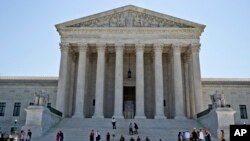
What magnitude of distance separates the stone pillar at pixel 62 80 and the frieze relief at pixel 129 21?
391 cm

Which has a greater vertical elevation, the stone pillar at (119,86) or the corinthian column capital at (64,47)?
the corinthian column capital at (64,47)

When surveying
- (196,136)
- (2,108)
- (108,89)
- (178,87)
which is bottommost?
(196,136)

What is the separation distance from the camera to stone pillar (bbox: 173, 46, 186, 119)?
37.3 meters

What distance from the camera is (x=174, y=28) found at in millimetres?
39562

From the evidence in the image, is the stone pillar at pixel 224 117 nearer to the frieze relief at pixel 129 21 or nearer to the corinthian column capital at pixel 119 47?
the frieze relief at pixel 129 21

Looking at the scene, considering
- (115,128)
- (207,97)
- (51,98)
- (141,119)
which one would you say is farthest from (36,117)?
(207,97)

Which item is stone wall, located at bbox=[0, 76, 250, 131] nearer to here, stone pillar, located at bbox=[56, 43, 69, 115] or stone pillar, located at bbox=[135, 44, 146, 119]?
stone pillar, located at bbox=[56, 43, 69, 115]

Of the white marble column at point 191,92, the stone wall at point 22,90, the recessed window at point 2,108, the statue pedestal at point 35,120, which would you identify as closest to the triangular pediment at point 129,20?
the white marble column at point 191,92

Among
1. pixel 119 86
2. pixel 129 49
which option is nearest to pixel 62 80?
pixel 119 86

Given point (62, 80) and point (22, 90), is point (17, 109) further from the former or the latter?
point (62, 80)

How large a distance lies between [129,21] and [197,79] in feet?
40.3

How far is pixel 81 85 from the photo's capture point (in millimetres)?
38625

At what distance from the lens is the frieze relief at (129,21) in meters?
40.2

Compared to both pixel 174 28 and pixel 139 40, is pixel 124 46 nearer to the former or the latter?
pixel 139 40
